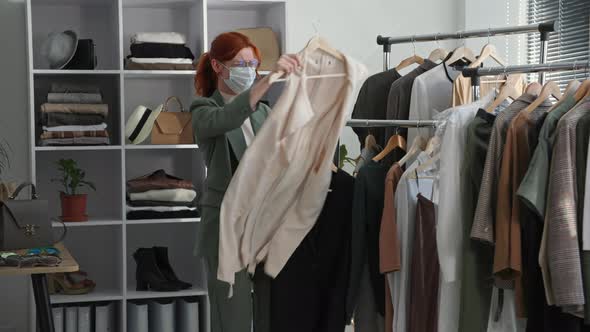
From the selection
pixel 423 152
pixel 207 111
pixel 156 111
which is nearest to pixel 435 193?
pixel 423 152

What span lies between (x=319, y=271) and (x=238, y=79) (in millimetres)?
761

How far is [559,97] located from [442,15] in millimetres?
2676

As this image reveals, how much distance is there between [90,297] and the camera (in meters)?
4.07

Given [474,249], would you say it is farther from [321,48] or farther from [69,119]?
[69,119]

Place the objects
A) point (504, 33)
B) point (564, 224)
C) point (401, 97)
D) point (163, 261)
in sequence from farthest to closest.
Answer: point (163, 261), point (401, 97), point (504, 33), point (564, 224)

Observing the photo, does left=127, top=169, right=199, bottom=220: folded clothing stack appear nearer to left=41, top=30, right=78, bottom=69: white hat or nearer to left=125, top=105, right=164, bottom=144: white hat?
left=125, top=105, right=164, bottom=144: white hat

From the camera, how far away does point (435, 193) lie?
2.54 m

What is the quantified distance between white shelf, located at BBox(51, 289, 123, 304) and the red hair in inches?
59.0

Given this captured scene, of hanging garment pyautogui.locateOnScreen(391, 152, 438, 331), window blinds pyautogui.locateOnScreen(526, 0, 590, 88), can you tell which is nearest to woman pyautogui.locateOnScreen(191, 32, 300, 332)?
hanging garment pyautogui.locateOnScreen(391, 152, 438, 331)

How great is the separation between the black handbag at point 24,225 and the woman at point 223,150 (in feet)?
3.35

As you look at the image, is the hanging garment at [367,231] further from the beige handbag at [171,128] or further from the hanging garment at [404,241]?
the beige handbag at [171,128]

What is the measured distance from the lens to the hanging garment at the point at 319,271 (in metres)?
2.49

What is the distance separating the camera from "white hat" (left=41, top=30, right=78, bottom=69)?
401 centimetres

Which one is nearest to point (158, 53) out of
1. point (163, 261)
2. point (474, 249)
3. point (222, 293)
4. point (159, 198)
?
point (159, 198)
